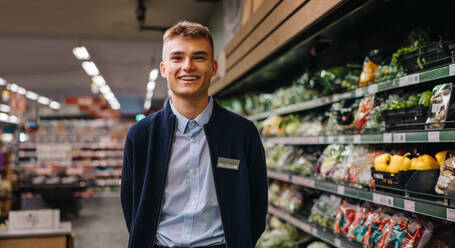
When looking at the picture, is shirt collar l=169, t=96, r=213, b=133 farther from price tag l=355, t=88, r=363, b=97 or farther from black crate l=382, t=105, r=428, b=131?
price tag l=355, t=88, r=363, b=97

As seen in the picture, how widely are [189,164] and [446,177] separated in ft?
3.52

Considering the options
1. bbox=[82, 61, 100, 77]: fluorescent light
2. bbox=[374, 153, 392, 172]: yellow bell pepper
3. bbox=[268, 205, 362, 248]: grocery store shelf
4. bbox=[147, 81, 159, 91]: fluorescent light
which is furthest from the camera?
bbox=[147, 81, 159, 91]: fluorescent light

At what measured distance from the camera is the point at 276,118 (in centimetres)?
436

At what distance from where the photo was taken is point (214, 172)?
1638 millimetres

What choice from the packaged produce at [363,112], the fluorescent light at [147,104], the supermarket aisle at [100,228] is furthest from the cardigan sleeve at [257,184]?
the fluorescent light at [147,104]

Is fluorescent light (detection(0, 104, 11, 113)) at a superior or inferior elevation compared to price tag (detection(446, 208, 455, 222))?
superior

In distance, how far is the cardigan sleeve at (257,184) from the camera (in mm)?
1771

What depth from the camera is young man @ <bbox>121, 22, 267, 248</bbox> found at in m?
1.60

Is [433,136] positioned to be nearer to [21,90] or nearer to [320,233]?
[320,233]

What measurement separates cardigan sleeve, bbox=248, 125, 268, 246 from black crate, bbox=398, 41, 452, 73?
0.88 metres

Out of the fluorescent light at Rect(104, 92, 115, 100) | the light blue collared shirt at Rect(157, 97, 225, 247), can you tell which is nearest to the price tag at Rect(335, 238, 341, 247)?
the light blue collared shirt at Rect(157, 97, 225, 247)

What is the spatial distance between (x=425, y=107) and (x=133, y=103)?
76.3 feet

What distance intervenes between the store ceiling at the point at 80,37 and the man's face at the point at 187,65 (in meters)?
5.63

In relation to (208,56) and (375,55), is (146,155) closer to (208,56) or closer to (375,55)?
(208,56)
